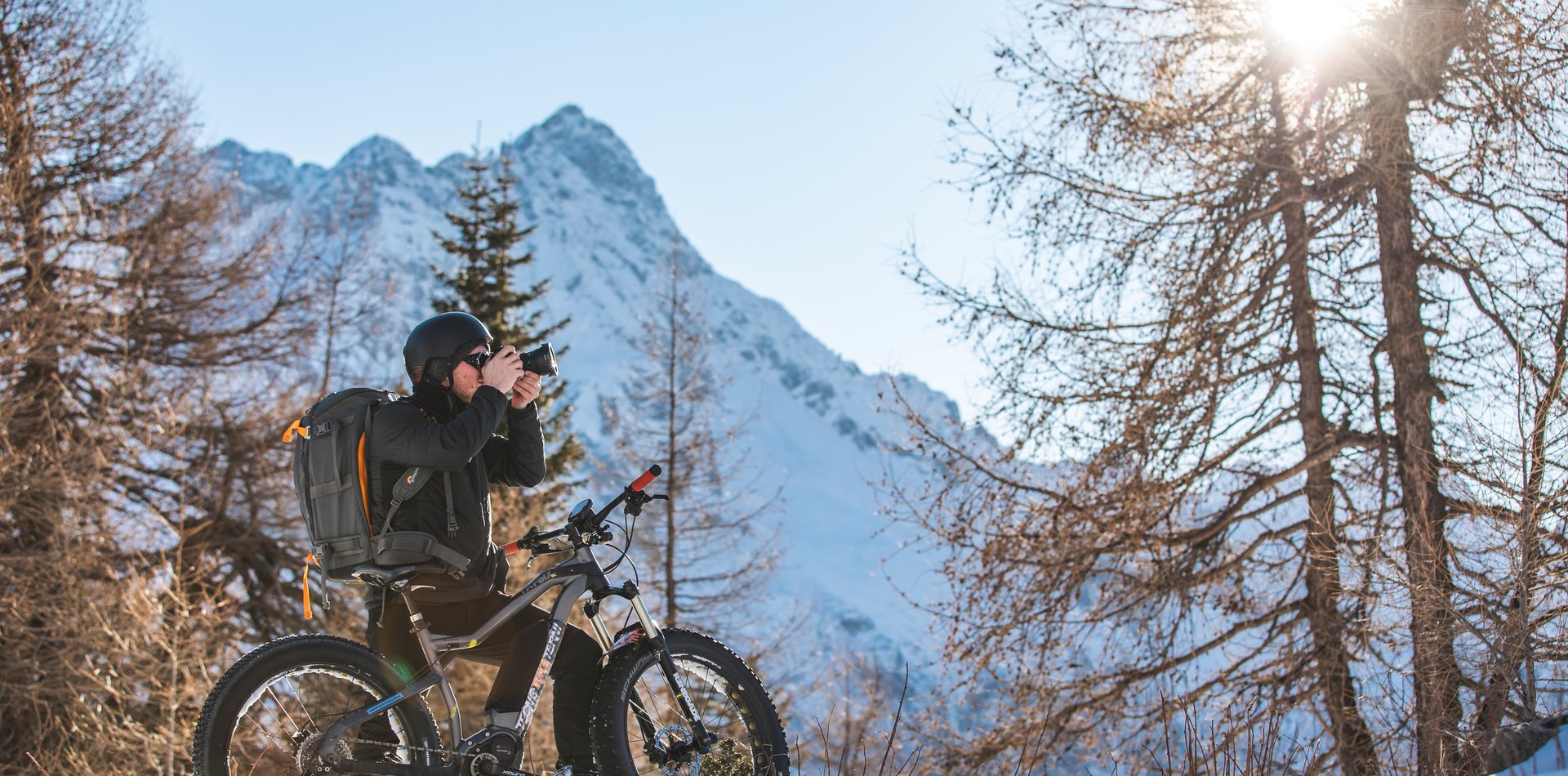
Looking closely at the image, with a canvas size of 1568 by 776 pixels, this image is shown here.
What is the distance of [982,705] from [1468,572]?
12.3 feet

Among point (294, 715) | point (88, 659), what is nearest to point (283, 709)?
point (294, 715)

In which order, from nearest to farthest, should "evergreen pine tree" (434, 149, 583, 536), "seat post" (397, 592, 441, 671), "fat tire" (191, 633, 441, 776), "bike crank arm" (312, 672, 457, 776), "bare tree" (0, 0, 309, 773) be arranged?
"fat tire" (191, 633, 441, 776)
"bike crank arm" (312, 672, 457, 776)
"seat post" (397, 592, 441, 671)
"bare tree" (0, 0, 309, 773)
"evergreen pine tree" (434, 149, 583, 536)

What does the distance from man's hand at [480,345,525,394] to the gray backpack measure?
31 centimetres

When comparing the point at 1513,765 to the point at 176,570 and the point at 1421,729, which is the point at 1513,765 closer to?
the point at 1421,729

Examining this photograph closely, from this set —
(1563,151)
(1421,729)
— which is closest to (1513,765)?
(1421,729)

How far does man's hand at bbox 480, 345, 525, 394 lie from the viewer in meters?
3.28

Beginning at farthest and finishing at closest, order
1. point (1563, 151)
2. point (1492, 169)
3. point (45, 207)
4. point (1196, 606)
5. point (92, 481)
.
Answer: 1. point (45, 207)
2. point (92, 481)
3. point (1196, 606)
4. point (1492, 169)
5. point (1563, 151)

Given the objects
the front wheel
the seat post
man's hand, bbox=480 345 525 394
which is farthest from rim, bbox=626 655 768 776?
man's hand, bbox=480 345 525 394

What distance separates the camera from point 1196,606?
741cm

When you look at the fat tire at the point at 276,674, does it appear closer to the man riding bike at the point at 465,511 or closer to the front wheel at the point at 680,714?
the man riding bike at the point at 465,511

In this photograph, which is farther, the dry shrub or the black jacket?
the dry shrub

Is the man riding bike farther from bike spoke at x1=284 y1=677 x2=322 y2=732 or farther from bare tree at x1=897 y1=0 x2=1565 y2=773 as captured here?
bare tree at x1=897 y1=0 x2=1565 y2=773

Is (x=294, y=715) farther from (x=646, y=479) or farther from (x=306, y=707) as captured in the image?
(x=646, y=479)

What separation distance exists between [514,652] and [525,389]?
845 mm
